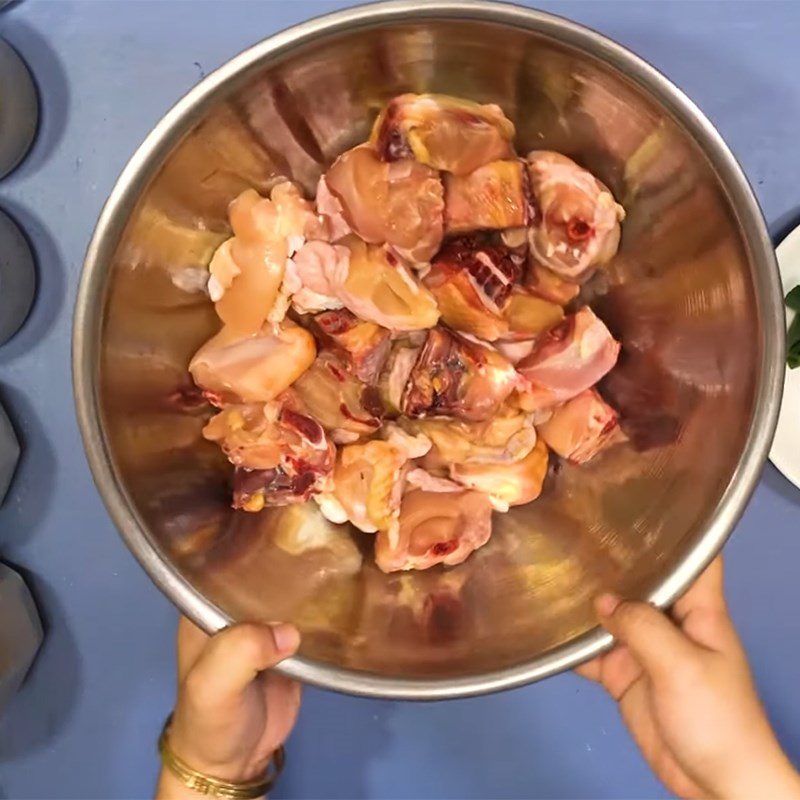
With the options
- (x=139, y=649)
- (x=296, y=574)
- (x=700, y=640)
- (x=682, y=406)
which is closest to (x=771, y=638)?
(x=700, y=640)

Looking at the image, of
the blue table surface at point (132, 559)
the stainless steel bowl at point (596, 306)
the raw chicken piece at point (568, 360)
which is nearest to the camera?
the stainless steel bowl at point (596, 306)

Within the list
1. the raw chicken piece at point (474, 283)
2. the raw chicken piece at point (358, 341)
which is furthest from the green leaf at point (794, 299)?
the raw chicken piece at point (358, 341)

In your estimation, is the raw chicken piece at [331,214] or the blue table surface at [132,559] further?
the blue table surface at [132,559]

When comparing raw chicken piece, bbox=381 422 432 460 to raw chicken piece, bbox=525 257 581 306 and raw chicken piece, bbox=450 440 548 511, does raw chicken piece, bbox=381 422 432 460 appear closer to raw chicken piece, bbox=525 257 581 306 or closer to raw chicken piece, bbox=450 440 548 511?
raw chicken piece, bbox=450 440 548 511

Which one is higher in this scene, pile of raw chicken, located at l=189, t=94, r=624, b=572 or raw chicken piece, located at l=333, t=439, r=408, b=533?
pile of raw chicken, located at l=189, t=94, r=624, b=572

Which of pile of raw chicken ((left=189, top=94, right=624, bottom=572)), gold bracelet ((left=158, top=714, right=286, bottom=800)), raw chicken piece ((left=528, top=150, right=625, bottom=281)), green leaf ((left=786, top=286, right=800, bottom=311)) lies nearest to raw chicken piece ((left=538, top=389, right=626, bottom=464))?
pile of raw chicken ((left=189, top=94, right=624, bottom=572))

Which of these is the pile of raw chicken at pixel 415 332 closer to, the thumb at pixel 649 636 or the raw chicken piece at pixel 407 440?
the raw chicken piece at pixel 407 440
